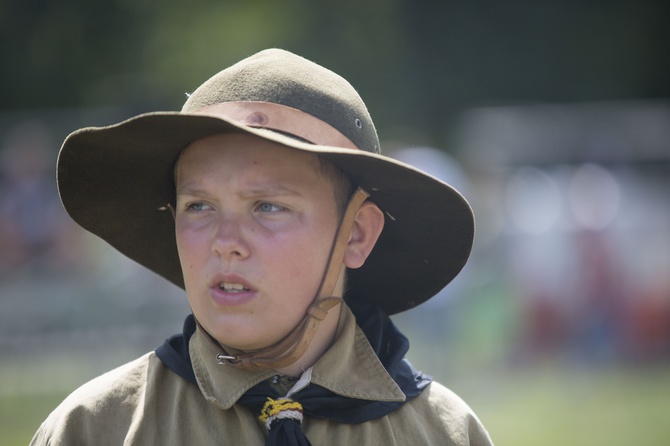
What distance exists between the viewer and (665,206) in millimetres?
14602

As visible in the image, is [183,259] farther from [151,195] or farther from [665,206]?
[665,206]

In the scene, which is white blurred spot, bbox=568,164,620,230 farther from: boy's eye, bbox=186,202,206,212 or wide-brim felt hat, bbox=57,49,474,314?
boy's eye, bbox=186,202,206,212

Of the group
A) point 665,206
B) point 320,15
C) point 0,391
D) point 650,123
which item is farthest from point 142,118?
point 320,15

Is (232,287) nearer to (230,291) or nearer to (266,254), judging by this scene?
(230,291)

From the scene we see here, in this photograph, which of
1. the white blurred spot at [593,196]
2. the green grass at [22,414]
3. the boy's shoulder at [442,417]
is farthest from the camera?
the white blurred spot at [593,196]

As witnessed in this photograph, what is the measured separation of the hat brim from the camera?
3.14 metres

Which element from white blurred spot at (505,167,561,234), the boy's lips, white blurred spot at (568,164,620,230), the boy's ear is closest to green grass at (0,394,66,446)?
the boy's ear

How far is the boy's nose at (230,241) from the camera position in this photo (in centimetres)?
305

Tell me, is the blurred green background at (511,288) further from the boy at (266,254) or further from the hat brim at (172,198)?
the boy at (266,254)

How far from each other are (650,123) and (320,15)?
1184 cm

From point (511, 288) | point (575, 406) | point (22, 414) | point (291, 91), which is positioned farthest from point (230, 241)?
point (511, 288)

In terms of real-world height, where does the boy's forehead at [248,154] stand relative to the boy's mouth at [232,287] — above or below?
above

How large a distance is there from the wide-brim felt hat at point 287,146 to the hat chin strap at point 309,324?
153mm


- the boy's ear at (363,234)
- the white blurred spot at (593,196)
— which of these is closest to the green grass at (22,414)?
the boy's ear at (363,234)
